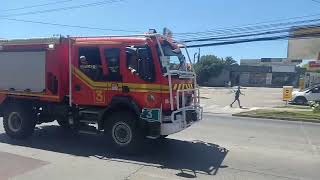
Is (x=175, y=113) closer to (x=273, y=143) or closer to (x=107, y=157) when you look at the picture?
(x=107, y=157)

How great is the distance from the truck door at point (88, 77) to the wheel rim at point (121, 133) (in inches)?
28.6

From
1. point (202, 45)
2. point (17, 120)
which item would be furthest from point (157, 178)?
point (202, 45)

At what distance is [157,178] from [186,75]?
336cm

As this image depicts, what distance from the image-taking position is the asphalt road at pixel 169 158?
849cm

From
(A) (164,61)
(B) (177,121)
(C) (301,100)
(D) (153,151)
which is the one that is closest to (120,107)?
(D) (153,151)

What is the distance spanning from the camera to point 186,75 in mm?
10883

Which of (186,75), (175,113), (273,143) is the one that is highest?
(186,75)

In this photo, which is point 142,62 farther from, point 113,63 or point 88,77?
point 88,77

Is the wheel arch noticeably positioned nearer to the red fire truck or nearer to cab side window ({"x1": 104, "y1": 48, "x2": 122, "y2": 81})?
the red fire truck

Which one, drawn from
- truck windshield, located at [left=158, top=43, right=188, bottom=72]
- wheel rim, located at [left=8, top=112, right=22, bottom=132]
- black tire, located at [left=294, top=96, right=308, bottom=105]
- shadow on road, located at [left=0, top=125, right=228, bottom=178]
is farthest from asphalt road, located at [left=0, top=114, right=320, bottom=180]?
black tire, located at [left=294, top=96, right=308, bottom=105]

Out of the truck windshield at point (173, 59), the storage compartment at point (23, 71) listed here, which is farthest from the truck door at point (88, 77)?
the truck windshield at point (173, 59)

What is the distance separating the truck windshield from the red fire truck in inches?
0.8

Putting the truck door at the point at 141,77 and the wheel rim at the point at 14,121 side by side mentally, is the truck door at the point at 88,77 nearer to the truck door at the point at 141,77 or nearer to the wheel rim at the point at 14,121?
the truck door at the point at 141,77

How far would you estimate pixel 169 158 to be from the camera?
9961 millimetres
